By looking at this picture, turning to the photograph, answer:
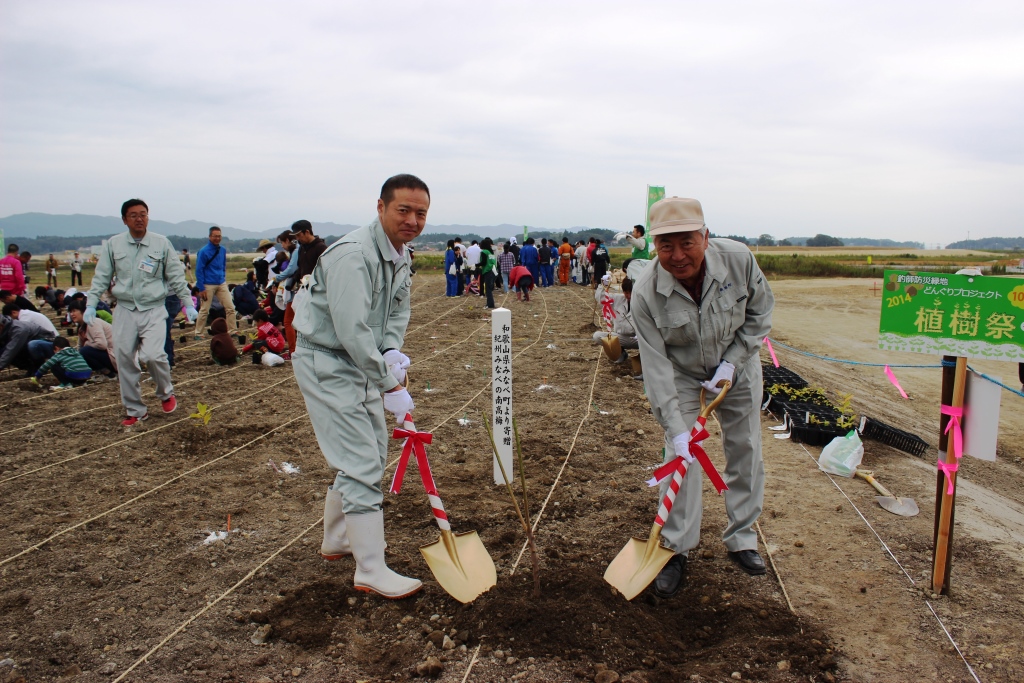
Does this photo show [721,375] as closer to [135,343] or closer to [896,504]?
[896,504]

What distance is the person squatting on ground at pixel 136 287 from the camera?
560 centimetres

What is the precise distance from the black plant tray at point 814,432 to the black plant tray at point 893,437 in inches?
12.0

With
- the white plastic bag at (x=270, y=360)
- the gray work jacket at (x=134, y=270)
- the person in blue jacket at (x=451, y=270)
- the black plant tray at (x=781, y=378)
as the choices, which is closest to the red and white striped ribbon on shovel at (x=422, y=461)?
the gray work jacket at (x=134, y=270)

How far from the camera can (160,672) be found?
2.53m

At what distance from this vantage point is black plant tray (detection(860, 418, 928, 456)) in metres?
5.32

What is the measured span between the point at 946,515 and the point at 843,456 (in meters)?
1.74

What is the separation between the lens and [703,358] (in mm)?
3135

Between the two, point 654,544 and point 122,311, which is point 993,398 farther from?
point 122,311

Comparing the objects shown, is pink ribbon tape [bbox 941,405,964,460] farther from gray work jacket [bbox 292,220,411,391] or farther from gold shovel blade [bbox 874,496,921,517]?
gray work jacket [bbox 292,220,411,391]

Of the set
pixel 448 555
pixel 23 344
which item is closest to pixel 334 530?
pixel 448 555

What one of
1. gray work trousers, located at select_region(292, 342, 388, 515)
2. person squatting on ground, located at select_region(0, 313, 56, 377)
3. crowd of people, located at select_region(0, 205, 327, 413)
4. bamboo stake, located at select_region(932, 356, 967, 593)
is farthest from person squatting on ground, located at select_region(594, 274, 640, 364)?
person squatting on ground, located at select_region(0, 313, 56, 377)

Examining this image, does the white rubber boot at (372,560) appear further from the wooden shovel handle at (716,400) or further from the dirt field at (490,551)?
the wooden shovel handle at (716,400)

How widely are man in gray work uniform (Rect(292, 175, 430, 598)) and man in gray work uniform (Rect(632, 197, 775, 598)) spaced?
1.17 metres

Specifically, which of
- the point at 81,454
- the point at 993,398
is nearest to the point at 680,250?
the point at 993,398
